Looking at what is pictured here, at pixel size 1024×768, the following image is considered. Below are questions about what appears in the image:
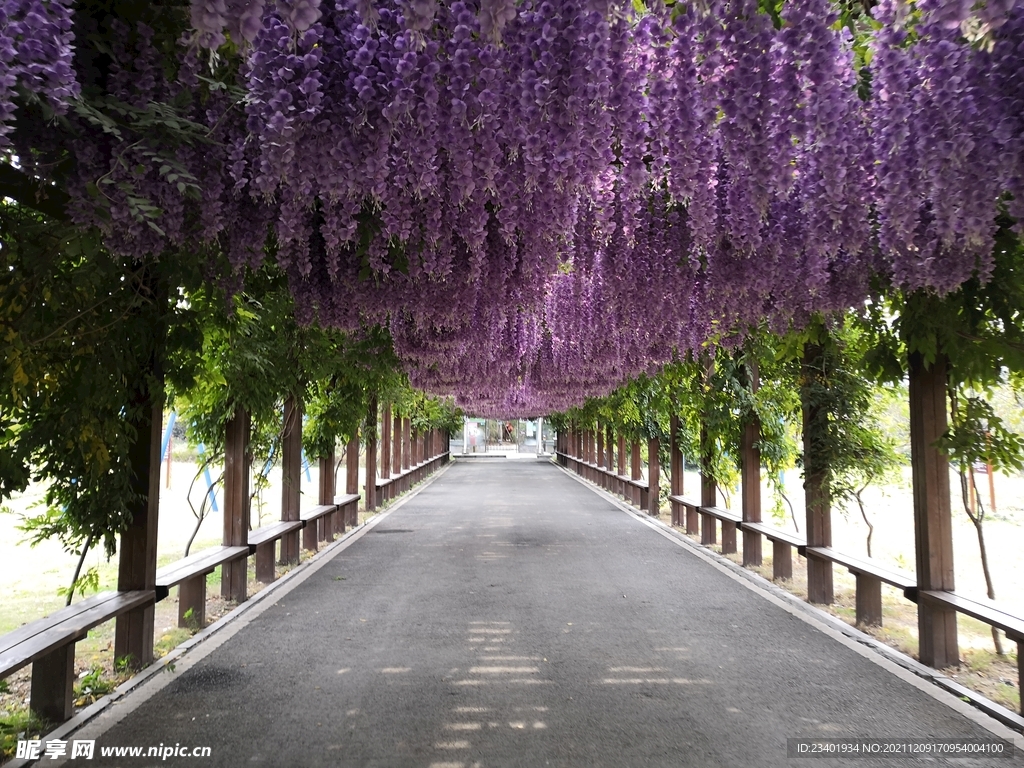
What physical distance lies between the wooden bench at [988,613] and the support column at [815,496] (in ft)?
4.63

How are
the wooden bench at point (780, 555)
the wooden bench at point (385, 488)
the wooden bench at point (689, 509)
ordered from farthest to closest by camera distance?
the wooden bench at point (385, 488) → the wooden bench at point (689, 509) → the wooden bench at point (780, 555)

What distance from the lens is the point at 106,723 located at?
332cm

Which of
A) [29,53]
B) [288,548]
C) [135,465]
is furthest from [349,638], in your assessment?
[29,53]

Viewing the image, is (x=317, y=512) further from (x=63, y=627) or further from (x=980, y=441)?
(x=980, y=441)

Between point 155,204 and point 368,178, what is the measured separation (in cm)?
81

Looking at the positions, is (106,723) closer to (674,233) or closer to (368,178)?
(368,178)

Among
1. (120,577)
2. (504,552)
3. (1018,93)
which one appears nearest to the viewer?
(1018,93)

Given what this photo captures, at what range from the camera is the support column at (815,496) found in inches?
220

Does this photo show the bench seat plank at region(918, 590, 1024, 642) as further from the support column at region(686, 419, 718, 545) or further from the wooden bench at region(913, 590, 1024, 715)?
the support column at region(686, 419, 718, 545)

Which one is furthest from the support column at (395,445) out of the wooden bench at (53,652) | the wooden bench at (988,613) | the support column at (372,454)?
the wooden bench at (988,613)

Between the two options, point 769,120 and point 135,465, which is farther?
point 135,465

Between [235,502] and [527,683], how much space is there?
3407 millimetres

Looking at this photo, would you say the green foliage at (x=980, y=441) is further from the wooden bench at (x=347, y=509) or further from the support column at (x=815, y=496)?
the wooden bench at (x=347, y=509)

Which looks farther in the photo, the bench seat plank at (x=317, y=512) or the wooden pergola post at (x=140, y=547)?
the bench seat plank at (x=317, y=512)
